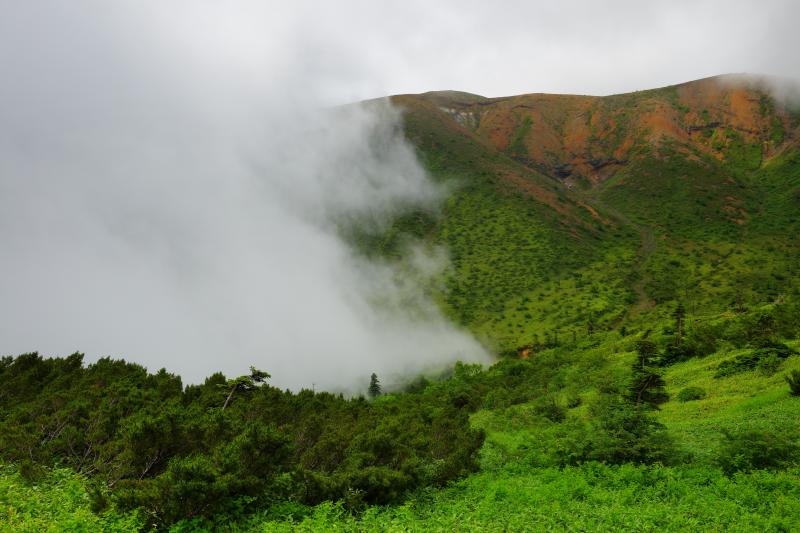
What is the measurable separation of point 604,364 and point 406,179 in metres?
98.7

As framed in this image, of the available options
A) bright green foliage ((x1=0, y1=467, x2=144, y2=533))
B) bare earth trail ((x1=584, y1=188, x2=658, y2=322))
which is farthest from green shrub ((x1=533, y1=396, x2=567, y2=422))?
bare earth trail ((x1=584, y1=188, x2=658, y2=322))

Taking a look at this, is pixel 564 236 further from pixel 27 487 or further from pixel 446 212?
pixel 27 487

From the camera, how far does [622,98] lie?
173 metres

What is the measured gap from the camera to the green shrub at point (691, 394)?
24.0 meters

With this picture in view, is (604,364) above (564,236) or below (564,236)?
below

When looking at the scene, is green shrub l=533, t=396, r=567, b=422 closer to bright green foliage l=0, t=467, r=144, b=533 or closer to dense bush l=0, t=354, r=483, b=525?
dense bush l=0, t=354, r=483, b=525

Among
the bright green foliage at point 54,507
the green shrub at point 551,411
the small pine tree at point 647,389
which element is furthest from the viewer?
the green shrub at point 551,411

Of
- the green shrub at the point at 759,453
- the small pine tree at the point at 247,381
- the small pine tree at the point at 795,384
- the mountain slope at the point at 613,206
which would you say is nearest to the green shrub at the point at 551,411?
the small pine tree at the point at 795,384

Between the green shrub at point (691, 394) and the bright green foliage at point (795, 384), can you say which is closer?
the bright green foliage at point (795, 384)

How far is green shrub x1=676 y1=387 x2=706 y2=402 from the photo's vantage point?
78.7 feet

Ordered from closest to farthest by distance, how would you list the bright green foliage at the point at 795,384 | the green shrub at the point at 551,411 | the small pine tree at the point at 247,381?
the bright green foliage at the point at 795,384 < the small pine tree at the point at 247,381 < the green shrub at the point at 551,411

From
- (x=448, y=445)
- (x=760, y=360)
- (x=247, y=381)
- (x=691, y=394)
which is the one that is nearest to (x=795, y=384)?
(x=691, y=394)

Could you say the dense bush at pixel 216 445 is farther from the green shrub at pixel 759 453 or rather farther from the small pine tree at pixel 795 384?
the small pine tree at pixel 795 384

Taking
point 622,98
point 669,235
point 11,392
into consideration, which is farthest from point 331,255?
point 622,98
